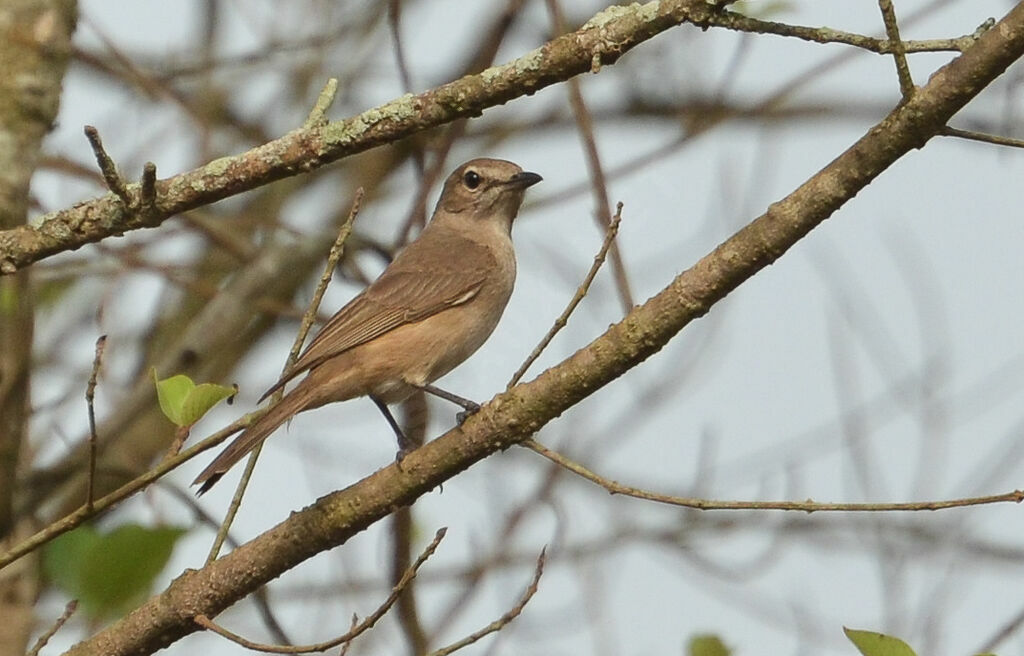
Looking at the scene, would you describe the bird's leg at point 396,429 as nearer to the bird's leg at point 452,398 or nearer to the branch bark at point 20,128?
the bird's leg at point 452,398

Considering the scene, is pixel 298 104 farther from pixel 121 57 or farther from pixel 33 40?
pixel 33 40

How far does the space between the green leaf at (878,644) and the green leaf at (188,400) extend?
1.44 metres

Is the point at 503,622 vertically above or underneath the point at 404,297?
underneath

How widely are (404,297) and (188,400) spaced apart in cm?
244

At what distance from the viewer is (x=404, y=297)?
566cm

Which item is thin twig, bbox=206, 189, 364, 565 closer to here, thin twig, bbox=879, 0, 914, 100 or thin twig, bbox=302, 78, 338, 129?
thin twig, bbox=302, 78, 338, 129

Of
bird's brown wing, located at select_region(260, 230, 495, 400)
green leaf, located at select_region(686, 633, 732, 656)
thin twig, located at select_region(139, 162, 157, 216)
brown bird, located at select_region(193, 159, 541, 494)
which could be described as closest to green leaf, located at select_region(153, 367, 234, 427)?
thin twig, located at select_region(139, 162, 157, 216)

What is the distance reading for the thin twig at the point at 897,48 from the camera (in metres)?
2.91

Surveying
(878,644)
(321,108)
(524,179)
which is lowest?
(878,644)

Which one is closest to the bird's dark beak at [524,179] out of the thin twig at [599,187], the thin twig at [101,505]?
the thin twig at [599,187]

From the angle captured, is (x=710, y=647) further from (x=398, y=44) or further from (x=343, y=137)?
(x=398, y=44)

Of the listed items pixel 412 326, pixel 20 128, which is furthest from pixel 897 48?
pixel 412 326

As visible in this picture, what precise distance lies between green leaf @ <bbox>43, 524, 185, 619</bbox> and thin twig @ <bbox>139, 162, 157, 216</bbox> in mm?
1032

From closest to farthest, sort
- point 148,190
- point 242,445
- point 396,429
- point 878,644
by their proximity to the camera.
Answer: point 878,644
point 148,190
point 242,445
point 396,429
